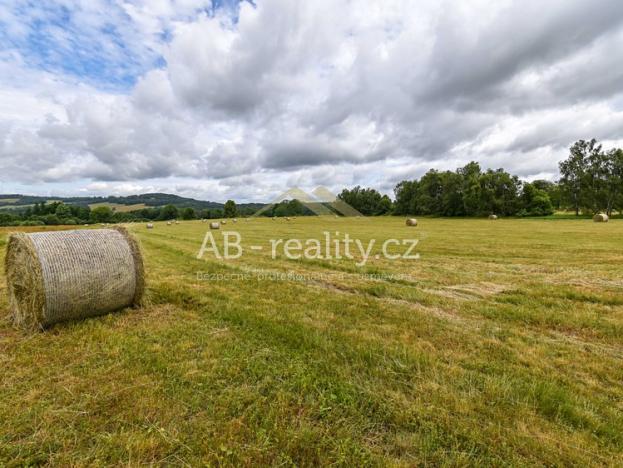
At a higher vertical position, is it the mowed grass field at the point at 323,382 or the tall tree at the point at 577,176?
Result: the tall tree at the point at 577,176

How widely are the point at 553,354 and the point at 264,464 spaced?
379 centimetres

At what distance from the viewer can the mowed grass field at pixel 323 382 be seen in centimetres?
222

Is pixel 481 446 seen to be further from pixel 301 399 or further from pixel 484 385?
pixel 301 399

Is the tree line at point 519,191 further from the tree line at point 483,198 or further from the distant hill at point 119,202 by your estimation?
the distant hill at point 119,202

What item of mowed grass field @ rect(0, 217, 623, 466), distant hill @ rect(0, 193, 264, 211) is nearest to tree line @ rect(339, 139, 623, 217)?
distant hill @ rect(0, 193, 264, 211)

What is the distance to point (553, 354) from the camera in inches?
144

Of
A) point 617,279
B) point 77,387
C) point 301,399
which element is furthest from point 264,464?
point 617,279

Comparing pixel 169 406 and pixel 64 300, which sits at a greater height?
pixel 64 300

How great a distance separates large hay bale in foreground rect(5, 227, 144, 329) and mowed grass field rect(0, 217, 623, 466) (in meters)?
0.27

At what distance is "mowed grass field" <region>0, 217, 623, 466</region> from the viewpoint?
7.27ft

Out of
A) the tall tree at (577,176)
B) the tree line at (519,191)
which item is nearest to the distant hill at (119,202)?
the tree line at (519,191)

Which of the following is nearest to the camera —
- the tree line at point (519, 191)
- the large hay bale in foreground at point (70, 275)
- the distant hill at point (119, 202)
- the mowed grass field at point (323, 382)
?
the mowed grass field at point (323, 382)

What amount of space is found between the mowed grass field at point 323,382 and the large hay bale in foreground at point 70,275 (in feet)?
0.90

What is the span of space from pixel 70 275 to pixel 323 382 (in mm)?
4310
